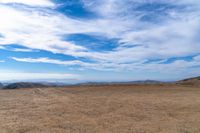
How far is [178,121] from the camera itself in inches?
529

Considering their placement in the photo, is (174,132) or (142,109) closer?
(174,132)

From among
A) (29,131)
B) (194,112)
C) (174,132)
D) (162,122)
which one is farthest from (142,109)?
(29,131)

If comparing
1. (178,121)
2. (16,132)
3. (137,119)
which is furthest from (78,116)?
(178,121)

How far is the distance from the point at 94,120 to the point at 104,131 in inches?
98.3

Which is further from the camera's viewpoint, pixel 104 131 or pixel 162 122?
pixel 162 122

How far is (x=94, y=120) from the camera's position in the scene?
546 inches

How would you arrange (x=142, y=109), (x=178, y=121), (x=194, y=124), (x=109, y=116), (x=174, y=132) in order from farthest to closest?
1. (x=142, y=109)
2. (x=109, y=116)
3. (x=178, y=121)
4. (x=194, y=124)
5. (x=174, y=132)

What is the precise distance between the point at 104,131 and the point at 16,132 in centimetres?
393

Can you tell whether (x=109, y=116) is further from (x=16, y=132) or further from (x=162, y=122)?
(x=16, y=132)

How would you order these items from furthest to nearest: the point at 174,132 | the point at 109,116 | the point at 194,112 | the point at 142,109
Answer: the point at 142,109, the point at 194,112, the point at 109,116, the point at 174,132

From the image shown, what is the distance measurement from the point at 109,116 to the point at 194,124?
4.76 metres

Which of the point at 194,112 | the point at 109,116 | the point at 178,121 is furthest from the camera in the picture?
the point at 194,112

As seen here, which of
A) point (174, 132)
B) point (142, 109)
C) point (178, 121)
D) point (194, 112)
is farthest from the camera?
point (142, 109)

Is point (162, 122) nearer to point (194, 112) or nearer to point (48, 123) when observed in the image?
point (194, 112)
